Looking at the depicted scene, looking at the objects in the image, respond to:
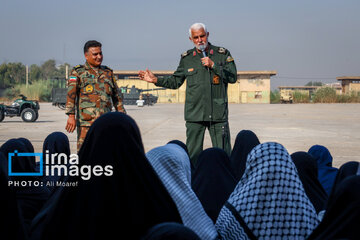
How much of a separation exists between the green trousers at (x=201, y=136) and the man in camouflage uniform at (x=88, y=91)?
1.00 meters

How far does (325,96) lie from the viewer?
4488cm

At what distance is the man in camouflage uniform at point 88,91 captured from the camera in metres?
4.68

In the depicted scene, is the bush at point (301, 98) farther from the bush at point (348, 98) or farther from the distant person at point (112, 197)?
the distant person at point (112, 197)

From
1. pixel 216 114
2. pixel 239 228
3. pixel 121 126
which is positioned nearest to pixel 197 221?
pixel 239 228

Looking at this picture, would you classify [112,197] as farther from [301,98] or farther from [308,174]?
[301,98]

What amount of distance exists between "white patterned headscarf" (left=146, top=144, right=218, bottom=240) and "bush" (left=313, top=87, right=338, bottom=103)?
149 ft

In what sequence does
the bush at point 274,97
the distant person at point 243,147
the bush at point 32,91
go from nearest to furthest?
the distant person at point 243,147
the bush at point 32,91
the bush at point 274,97

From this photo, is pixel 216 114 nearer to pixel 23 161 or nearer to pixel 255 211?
pixel 23 161

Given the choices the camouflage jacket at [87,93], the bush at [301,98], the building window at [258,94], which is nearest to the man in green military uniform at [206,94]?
the camouflage jacket at [87,93]

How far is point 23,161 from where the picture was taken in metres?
2.64

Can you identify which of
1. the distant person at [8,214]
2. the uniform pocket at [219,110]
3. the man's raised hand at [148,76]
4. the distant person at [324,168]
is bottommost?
the distant person at [324,168]

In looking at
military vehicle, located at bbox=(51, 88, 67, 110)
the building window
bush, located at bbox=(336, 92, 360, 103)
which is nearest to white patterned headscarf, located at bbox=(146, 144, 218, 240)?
military vehicle, located at bbox=(51, 88, 67, 110)

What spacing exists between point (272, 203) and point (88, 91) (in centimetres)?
341

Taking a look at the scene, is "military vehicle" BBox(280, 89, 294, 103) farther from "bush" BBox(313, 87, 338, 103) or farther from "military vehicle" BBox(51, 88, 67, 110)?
"military vehicle" BBox(51, 88, 67, 110)
